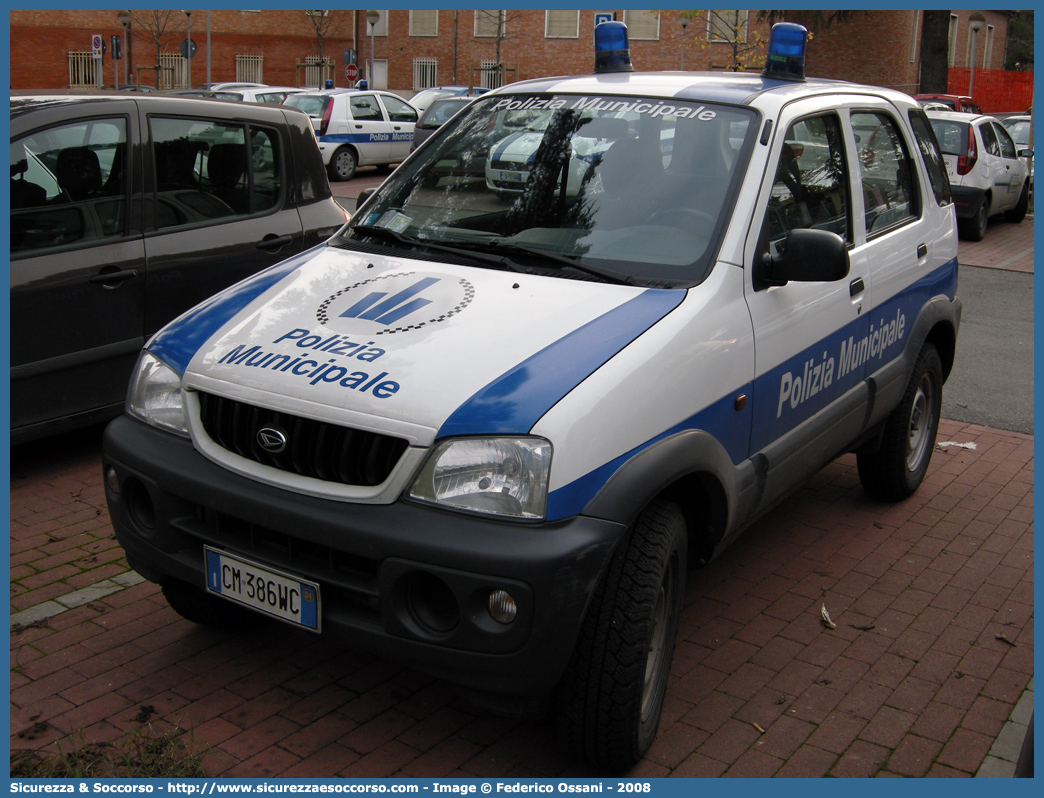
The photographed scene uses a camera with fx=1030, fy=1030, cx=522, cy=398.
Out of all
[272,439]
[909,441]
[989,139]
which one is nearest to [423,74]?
[989,139]

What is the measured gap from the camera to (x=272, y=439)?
9.45 ft

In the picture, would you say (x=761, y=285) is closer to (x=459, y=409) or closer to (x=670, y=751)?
(x=459, y=409)

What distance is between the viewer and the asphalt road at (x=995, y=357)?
7.04 metres

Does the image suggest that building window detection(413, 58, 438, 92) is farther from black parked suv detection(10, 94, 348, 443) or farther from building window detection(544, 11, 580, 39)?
black parked suv detection(10, 94, 348, 443)

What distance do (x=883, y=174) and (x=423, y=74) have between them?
50.5 m

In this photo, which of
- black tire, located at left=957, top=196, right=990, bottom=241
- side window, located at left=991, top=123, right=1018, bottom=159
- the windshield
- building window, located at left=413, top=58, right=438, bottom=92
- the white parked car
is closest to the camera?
the windshield

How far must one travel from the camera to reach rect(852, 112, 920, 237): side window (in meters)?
4.39


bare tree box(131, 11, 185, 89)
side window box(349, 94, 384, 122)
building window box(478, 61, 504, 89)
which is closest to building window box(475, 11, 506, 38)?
building window box(478, 61, 504, 89)

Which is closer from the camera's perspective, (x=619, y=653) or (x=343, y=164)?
(x=619, y=653)

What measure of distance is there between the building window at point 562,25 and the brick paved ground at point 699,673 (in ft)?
151

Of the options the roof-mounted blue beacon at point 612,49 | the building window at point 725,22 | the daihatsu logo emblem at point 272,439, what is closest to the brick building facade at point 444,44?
the building window at point 725,22

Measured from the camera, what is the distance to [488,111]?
428 centimetres

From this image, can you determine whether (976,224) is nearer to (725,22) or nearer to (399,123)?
(399,123)

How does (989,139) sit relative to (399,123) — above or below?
below
